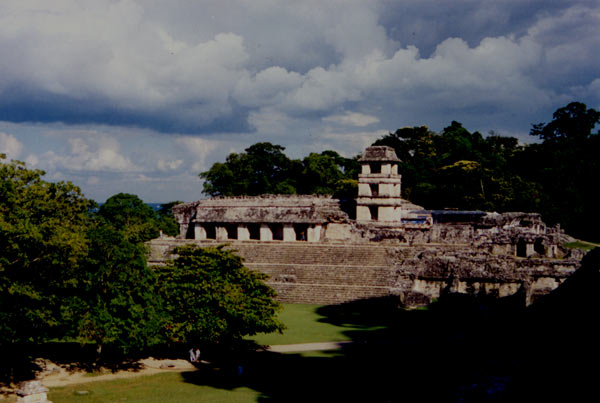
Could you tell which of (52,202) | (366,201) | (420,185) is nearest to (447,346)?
(52,202)

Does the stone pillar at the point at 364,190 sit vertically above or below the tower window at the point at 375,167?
below

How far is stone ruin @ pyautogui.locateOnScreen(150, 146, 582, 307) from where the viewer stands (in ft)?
96.9

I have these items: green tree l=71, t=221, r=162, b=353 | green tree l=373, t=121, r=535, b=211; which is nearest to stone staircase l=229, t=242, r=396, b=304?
green tree l=71, t=221, r=162, b=353

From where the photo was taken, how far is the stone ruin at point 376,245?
96.9 ft

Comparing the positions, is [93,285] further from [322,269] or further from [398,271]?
[398,271]

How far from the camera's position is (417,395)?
14914 millimetres

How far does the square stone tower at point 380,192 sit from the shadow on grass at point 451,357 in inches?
537

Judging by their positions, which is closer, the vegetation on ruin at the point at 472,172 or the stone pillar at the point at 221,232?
the stone pillar at the point at 221,232

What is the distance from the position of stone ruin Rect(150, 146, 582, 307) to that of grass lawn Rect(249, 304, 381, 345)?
11.7 feet

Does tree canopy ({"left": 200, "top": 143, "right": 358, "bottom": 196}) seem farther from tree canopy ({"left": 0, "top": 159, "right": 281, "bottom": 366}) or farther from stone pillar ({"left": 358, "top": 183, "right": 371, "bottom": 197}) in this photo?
tree canopy ({"left": 0, "top": 159, "right": 281, "bottom": 366})

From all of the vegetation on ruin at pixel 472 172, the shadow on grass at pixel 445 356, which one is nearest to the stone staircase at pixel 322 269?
the shadow on grass at pixel 445 356

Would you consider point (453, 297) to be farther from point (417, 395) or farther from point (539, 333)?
point (539, 333)

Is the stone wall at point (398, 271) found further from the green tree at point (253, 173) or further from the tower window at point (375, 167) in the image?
the green tree at point (253, 173)

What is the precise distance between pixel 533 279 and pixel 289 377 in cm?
1738
